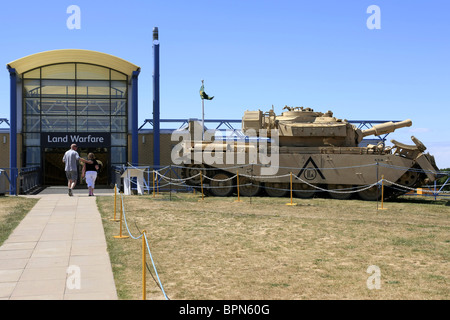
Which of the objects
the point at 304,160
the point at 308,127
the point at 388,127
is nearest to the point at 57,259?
the point at 304,160

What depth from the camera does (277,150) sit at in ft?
72.5

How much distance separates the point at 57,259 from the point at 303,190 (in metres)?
13.9

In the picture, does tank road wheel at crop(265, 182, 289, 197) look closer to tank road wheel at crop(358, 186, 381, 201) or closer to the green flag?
tank road wheel at crop(358, 186, 381, 201)

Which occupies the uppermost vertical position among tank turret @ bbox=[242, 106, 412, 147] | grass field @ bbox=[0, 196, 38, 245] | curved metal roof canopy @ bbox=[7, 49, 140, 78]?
curved metal roof canopy @ bbox=[7, 49, 140, 78]

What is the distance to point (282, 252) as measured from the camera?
9.64m

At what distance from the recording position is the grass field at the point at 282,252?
23.5ft

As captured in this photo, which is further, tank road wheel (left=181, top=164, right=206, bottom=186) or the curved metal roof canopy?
the curved metal roof canopy

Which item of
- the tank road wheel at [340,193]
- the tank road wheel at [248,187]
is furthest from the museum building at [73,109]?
the tank road wheel at [340,193]

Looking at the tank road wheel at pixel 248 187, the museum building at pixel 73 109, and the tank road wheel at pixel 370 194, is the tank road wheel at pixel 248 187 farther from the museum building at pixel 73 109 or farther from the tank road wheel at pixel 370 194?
the museum building at pixel 73 109

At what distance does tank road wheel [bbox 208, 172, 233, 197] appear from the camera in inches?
867

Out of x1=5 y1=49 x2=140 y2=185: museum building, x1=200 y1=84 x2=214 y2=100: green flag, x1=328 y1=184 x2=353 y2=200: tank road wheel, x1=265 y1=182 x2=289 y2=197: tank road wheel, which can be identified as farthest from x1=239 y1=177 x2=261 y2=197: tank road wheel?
x1=5 y1=49 x2=140 y2=185: museum building

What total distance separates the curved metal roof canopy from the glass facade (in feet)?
1.78

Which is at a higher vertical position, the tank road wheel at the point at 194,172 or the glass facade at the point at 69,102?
the glass facade at the point at 69,102

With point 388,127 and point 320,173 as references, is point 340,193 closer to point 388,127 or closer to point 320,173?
point 320,173
